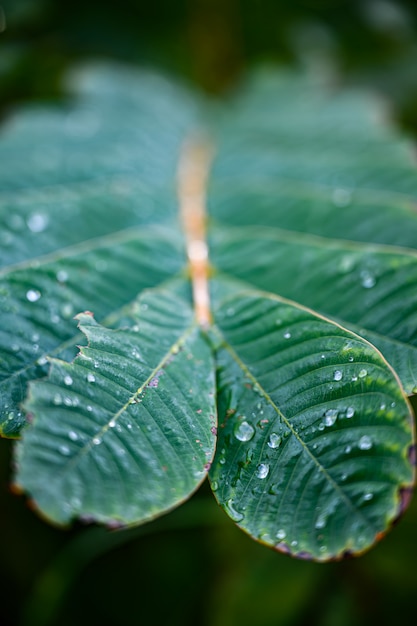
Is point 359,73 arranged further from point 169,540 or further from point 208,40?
point 169,540

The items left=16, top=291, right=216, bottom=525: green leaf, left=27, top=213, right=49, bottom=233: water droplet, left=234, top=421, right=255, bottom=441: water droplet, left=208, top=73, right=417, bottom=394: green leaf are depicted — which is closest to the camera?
left=16, top=291, right=216, bottom=525: green leaf

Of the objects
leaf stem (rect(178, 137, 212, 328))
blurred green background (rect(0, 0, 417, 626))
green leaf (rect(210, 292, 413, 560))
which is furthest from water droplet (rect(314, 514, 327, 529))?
blurred green background (rect(0, 0, 417, 626))

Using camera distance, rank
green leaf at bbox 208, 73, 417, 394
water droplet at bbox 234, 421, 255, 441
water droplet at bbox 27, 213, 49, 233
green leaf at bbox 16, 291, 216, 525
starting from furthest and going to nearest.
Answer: water droplet at bbox 27, 213, 49, 233 < green leaf at bbox 208, 73, 417, 394 < water droplet at bbox 234, 421, 255, 441 < green leaf at bbox 16, 291, 216, 525

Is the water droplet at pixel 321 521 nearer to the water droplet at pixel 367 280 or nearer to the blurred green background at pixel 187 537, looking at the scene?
the water droplet at pixel 367 280

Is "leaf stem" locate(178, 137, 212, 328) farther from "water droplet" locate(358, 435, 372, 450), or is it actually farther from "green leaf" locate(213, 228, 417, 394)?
"water droplet" locate(358, 435, 372, 450)

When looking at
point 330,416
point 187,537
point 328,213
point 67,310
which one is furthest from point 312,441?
point 187,537

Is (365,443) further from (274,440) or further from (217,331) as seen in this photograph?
(217,331)
